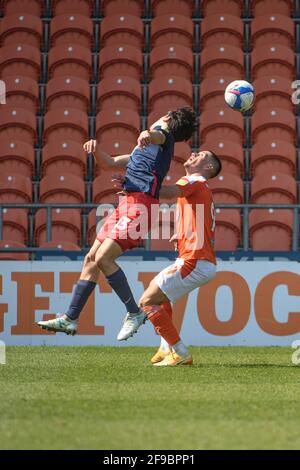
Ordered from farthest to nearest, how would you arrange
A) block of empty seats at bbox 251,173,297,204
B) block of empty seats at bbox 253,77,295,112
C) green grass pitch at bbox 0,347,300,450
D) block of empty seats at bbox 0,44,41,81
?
1. block of empty seats at bbox 0,44,41,81
2. block of empty seats at bbox 253,77,295,112
3. block of empty seats at bbox 251,173,297,204
4. green grass pitch at bbox 0,347,300,450

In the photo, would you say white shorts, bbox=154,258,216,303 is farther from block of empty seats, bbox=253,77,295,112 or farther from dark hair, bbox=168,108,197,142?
block of empty seats, bbox=253,77,295,112

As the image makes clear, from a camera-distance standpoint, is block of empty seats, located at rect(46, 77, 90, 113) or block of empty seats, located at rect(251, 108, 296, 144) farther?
block of empty seats, located at rect(46, 77, 90, 113)

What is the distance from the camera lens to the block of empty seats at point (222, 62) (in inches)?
572

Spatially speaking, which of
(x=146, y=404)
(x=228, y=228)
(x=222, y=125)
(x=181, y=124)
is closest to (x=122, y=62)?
(x=222, y=125)

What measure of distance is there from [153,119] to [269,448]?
1001 cm

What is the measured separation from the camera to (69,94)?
14359 mm

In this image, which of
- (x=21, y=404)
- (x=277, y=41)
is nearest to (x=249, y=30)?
(x=277, y=41)

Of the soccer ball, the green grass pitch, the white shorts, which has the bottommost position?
the green grass pitch

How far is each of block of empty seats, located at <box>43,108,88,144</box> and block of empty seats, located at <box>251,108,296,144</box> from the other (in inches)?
94.6

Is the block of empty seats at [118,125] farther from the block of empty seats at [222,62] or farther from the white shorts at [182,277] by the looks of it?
the white shorts at [182,277]

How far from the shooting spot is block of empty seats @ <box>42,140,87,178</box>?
13109 millimetres

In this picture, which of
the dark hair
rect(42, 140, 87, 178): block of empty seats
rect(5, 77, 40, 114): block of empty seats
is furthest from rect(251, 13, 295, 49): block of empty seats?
the dark hair

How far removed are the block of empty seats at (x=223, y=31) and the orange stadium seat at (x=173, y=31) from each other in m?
0.23
